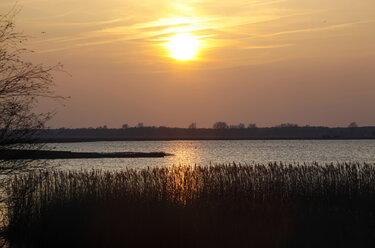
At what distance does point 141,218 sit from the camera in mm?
16859

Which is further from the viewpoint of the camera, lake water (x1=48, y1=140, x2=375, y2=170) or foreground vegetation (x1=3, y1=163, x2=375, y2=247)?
lake water (x1=48, y1=140, x2=375, y2=170)

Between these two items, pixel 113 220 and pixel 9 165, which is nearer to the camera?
pixel 9 165

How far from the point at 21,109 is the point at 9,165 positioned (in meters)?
1.32

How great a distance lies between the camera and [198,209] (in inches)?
696

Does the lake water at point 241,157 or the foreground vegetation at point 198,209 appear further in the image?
the lake water at point 241,157

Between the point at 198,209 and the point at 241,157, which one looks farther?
the point at 241,157

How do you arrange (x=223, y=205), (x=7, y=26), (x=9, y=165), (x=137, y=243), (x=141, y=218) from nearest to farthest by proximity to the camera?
(x=7, y=26) → (x=9, y=165) → (x=137, y=243) → (x=141, y=218) → (x=223, y=205)

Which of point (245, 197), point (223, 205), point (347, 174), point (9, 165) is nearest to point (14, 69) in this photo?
point (9, 165)

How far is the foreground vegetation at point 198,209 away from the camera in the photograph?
15.6 meters

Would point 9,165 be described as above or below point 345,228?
above

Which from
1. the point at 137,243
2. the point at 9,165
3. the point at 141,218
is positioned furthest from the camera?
the point at 141,218

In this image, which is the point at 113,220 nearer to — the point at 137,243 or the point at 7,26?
the point at 137,243

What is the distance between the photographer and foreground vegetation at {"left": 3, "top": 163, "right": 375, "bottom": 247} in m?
15.6

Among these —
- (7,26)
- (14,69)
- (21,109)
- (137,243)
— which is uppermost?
(7,26)
